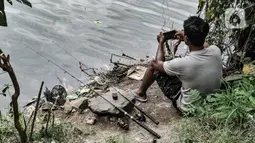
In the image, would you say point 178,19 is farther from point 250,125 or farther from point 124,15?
point 250,125

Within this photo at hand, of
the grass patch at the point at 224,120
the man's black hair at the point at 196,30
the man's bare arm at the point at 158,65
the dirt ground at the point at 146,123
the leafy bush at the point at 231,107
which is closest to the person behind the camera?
the grass patch at the point at 224,120

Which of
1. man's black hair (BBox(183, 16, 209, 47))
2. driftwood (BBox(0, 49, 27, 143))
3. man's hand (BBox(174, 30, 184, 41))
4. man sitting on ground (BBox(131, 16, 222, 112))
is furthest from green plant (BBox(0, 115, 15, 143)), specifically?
man's hand (BBox(174, 30, 184, 41))

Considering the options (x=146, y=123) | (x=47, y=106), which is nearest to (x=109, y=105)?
(x=146, y=123)

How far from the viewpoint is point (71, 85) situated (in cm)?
605

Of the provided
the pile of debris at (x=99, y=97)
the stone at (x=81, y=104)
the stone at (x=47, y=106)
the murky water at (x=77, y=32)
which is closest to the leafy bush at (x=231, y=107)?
the pile of debris at (x=99, y=97)

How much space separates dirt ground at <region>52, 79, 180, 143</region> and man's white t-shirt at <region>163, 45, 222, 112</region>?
292mm

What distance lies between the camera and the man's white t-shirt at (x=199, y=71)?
4039 mm

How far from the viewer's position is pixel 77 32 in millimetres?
7691

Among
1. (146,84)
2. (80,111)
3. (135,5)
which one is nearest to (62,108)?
(80,111)

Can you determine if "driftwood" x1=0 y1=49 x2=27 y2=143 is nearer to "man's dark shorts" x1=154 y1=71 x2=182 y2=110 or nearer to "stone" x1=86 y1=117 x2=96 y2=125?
"stone" x1=86 y1=117 x2=96 y2=125

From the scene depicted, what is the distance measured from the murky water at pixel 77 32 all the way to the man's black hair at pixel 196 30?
2.53 metres

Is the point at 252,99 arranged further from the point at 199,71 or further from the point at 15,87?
the point at 15,87

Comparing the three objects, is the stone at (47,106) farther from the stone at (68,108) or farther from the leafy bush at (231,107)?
the leafy bush at (231,107)

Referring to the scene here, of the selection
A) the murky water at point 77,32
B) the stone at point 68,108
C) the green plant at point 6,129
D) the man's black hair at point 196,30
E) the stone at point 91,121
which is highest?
the man's black hair at point 196,30
